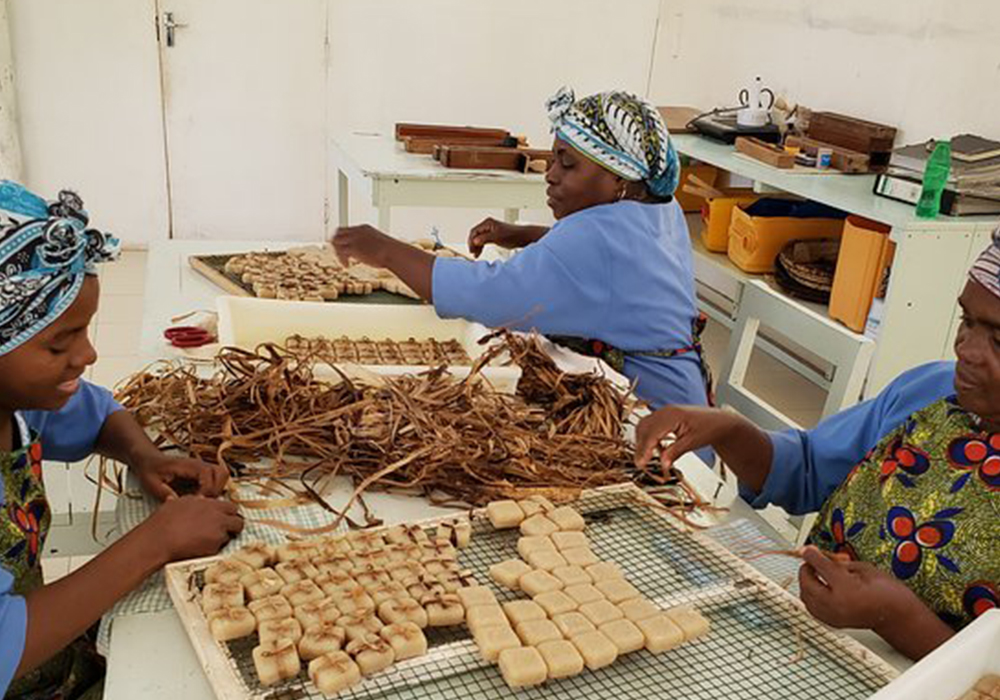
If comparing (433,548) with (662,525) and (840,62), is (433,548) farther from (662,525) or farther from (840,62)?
(840,62)

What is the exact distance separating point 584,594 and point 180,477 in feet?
2.18

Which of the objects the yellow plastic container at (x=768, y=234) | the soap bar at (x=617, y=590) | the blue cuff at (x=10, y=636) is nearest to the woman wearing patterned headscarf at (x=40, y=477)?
the blue cuff at (x=10, y=636)

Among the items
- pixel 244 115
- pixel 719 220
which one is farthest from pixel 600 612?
pixel 244 115

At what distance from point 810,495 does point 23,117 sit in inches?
211

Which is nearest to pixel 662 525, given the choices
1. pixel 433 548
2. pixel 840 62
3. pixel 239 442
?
pixel 433 548

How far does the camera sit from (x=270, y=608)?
41.6 inches

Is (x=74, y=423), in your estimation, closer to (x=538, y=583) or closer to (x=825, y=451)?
(x=538, y=583)

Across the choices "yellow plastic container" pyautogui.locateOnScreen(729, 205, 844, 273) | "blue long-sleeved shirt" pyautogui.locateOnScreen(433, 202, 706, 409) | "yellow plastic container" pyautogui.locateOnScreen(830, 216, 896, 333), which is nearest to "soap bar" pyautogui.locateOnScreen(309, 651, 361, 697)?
"blue long-sleeved shirt" pyautogui.locateOnScreen(433, 202, 706, 409)

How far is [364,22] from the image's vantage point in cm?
569

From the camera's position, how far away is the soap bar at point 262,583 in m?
1.09

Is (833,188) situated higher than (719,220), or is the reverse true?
(833,188)

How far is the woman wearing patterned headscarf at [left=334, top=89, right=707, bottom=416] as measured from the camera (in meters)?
2.09

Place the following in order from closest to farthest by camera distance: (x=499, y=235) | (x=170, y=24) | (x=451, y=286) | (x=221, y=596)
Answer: (x=221, y=596) < (x=451, y=286) < (x=499, y=235) < (x=170, y=24)

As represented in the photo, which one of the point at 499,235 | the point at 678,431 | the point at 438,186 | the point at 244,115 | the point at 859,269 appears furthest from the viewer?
the point at 244,115
